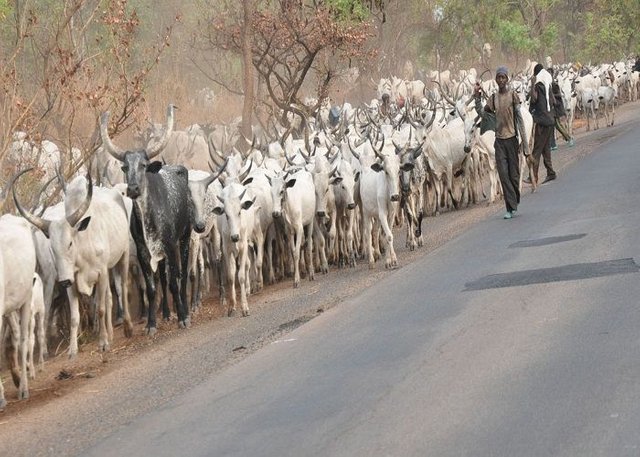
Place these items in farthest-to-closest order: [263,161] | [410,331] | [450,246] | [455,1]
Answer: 1. [455,1]
2. [263,161]
3. [450,246]
4. [410,331]

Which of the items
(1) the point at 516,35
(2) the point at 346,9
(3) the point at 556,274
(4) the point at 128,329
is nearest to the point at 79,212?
(4) the point at 128,329

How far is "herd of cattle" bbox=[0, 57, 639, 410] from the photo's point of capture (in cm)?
1459

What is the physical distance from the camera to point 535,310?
1211cm

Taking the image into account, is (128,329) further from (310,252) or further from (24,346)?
(310,252)

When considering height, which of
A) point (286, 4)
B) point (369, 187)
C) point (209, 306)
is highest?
point (286, 4)

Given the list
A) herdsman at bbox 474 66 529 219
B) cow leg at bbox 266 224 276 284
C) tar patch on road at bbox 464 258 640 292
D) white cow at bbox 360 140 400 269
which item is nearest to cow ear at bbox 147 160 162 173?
white cow at bbox 360 140 400 269

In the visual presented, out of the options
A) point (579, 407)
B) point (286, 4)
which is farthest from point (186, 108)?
point (579, 407)

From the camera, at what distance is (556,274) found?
1403cm

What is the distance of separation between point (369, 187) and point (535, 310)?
7420mm

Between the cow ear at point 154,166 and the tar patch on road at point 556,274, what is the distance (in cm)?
403

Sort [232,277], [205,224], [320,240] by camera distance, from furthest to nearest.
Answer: [320,240] < [205,224] < [232,277]

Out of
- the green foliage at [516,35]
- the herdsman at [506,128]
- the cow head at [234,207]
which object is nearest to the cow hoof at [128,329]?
the cow head at [234,207]

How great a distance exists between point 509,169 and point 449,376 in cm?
1123

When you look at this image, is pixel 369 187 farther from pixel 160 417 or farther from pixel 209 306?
pixel 160 417
